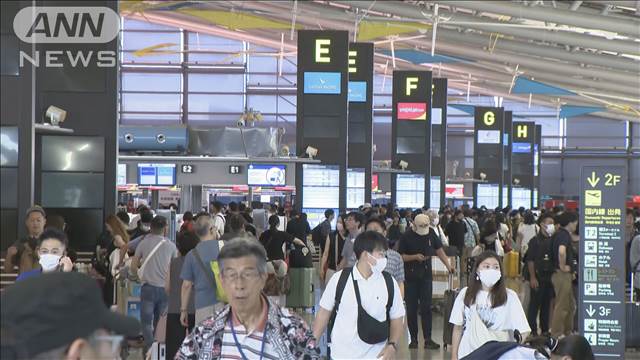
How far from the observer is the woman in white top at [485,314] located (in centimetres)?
645

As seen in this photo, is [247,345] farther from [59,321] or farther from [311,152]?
[311,152]

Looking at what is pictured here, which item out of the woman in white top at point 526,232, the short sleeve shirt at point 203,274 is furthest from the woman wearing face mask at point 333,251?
the woman in white top at point 526,232

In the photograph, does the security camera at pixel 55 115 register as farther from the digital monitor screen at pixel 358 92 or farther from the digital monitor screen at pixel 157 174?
the digital monitor screen at pixel 358 92

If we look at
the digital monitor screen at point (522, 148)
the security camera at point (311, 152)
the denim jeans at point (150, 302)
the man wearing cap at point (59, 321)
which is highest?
the digital monitor screen at point (522, 148)

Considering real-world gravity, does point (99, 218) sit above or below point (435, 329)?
above

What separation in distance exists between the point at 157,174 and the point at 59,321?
23389 millimetres

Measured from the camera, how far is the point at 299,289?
15.5 metres

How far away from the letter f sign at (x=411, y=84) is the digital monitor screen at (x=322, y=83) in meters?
8.75

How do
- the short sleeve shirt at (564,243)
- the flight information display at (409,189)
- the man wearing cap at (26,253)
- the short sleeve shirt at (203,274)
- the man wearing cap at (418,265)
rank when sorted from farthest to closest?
the flight information display at (409,189)
the short sleeve shirt at (564,243)
the man wearing cap at (418,265)
the man wearing cap at (26,253)
the short sleeve shirt at (203,274)

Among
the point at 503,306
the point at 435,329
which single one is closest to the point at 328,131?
the point at 435,329

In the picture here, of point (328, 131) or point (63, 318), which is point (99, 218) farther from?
point (63, 318)

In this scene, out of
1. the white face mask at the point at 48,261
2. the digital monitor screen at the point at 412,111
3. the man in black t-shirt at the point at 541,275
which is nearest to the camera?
the white face mask at the point at 48,261

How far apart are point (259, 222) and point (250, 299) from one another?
58.8 ft

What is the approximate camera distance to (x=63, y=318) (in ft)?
5.55
